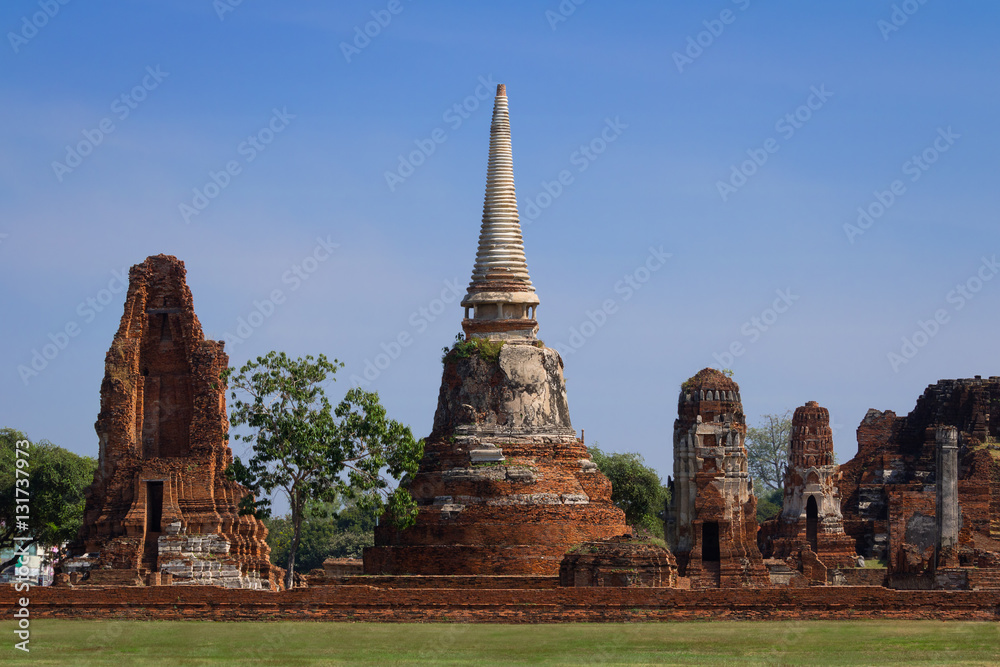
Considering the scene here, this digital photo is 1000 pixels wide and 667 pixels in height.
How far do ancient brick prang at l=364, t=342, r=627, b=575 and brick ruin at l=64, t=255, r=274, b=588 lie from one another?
4208mm

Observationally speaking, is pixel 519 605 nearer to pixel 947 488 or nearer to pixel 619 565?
pixel 619 565

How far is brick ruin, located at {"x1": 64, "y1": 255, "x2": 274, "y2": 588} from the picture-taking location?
153 ft

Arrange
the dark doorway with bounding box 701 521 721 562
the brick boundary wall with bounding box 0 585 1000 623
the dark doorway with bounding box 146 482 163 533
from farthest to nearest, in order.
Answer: the dark doorway with bounding box 701 521 721 562 → the dark doorway with bounding box 146 482 163 533 → the brick boundary wall with bounding box 0 585 1000 623

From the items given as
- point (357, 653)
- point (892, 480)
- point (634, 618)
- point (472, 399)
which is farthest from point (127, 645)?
point (892, 480)

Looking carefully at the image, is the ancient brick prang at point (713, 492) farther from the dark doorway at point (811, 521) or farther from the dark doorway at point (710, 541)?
the dark doorway at point (811, 521)

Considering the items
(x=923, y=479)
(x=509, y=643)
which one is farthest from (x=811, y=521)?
(x=509, y=643)

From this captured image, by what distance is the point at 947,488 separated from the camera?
189 ft

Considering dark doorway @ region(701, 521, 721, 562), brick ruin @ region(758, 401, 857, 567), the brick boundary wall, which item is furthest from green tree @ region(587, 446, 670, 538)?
the brick boundary wall

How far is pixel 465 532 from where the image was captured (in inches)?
1871

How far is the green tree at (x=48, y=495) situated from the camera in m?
63.4

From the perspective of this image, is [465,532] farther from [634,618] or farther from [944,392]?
[944,392]

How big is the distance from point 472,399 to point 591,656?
19.5m

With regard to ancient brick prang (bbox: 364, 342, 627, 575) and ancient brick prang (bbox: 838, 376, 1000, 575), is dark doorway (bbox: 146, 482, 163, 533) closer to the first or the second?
ancient brick prang (bbox: 364, 342, 627, 575)

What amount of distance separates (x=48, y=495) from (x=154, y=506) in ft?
55.3
